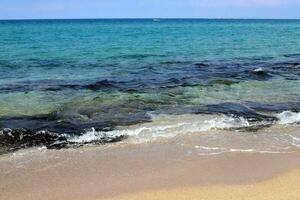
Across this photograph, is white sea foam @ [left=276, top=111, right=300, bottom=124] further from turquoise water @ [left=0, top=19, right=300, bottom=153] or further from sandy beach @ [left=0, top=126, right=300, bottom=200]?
sandy beach @ [left=0, top=126, right=300, bottom=200]

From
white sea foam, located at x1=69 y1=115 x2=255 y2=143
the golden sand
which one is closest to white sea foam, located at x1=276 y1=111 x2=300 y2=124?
white sea foam, located at x1=69 y1=115 x2=255 y2=143

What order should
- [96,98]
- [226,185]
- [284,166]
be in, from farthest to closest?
[96,98], [284,166], [226,185]

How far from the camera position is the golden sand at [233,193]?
6133mm

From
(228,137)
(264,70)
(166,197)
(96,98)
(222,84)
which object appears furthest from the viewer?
(264,70)

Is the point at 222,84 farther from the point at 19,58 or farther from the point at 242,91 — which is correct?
the point at 19,58

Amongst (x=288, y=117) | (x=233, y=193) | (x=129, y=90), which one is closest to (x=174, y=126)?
(x=288, y=117)

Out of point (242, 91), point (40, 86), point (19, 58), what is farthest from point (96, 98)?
point (19, 58)

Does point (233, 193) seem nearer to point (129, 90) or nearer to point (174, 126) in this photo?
point (174, 126)

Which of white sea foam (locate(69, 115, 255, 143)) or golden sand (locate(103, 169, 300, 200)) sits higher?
golden sand (locate(103, 169, 300, 200))

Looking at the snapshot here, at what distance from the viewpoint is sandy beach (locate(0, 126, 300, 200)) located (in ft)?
20.9

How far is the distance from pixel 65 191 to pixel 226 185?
2122 mm

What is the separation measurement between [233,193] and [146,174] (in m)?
1.40

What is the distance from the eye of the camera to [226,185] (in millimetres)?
6633

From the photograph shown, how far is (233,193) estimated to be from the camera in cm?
630
